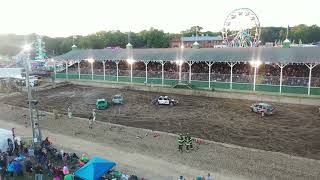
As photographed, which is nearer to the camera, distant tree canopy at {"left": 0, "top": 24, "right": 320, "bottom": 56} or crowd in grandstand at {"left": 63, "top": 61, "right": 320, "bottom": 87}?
crowd in grandstand at {"left": 63, "top": 61, "right": 320, "bottom": 87}

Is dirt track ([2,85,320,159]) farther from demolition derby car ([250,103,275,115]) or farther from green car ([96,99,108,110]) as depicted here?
green car ([96,99,108,110])

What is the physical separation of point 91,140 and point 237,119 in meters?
12.5

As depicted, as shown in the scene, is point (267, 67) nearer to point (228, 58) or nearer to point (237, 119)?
point (228, 58)

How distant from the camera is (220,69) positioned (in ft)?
133

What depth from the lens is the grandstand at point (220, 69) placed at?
33.9m

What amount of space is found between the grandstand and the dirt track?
10.2 ft

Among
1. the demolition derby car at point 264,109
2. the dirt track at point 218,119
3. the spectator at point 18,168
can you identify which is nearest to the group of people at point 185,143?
the dirt track at point 218,119

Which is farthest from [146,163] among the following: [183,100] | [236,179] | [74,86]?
[74,86]

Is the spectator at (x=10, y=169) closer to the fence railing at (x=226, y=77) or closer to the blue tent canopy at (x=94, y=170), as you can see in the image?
the blue tent canopy at (x=94, y=170)

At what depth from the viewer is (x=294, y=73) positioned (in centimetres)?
3716

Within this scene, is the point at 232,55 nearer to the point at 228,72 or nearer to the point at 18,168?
the point at 228,72

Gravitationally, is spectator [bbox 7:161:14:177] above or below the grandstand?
below

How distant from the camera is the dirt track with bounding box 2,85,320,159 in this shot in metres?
22.2

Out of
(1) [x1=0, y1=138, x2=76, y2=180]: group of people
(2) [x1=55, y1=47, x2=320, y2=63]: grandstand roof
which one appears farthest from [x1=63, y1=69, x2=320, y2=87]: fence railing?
(1) [x1=0, y1=138, x2=76, y2=180]: group of people
